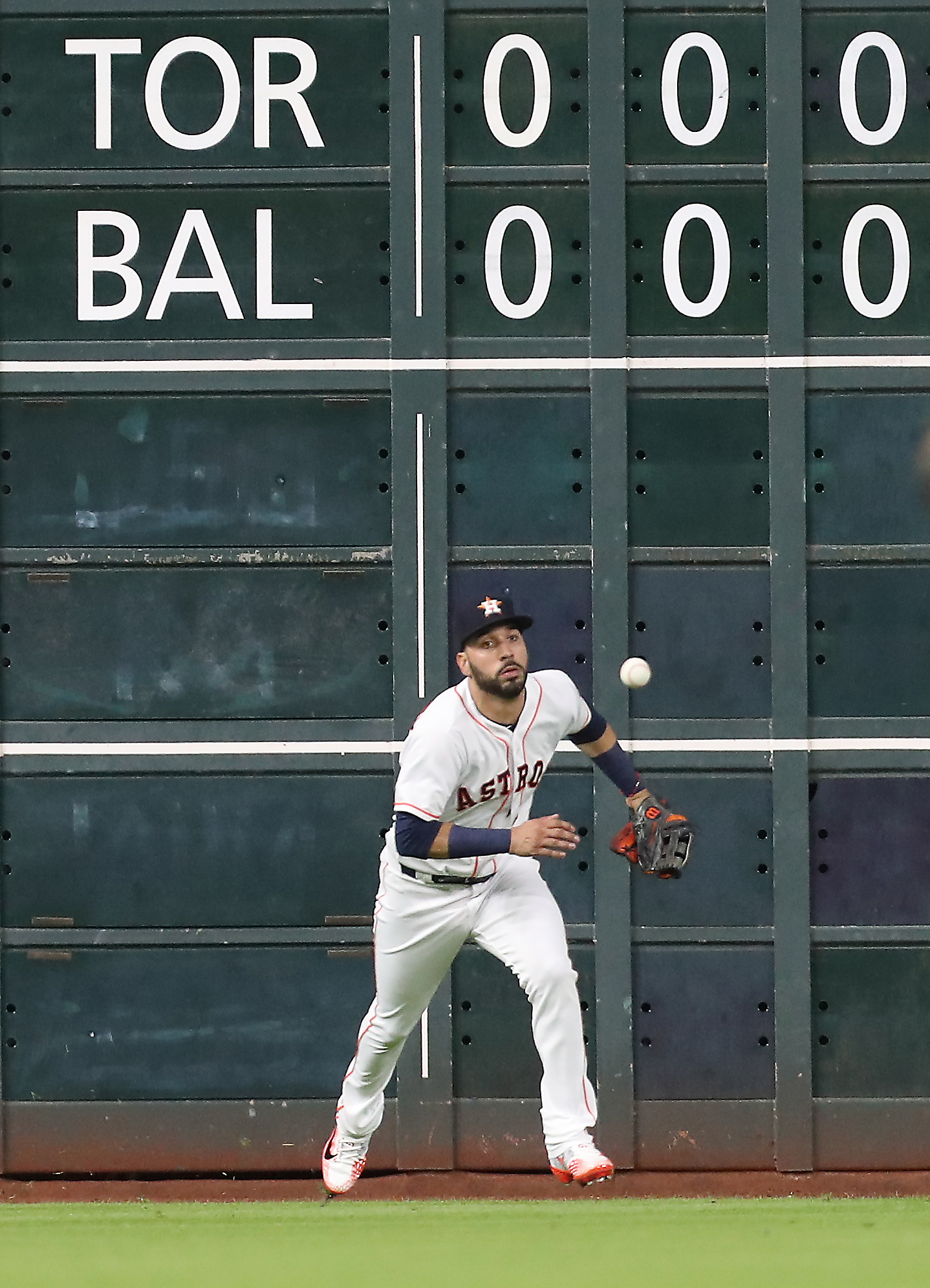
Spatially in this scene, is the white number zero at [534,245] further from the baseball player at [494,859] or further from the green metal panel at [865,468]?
the baseball player at [494,859]

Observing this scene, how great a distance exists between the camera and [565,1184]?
8.16 metres

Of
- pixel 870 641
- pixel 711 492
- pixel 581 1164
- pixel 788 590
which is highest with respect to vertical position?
pixel 711 492

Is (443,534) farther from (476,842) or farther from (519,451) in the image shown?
(476,842)

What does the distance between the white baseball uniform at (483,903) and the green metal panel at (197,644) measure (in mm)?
1159

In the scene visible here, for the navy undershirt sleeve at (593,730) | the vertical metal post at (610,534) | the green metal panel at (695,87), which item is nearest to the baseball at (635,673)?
the navy undershirt sleeve at (593,730)

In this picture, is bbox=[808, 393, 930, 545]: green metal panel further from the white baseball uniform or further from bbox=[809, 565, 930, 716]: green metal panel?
the white baseball uniform

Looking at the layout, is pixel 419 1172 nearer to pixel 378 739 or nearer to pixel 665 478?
pixel 378 739

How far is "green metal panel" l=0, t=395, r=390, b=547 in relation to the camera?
802 centimetres

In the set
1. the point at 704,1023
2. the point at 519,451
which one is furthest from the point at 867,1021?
the point at 519,451

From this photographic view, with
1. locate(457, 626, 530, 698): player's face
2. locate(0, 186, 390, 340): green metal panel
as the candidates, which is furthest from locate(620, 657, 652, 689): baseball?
locate(0, 186, 390, 340): green metal panel

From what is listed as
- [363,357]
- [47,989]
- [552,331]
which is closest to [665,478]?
[552,331]

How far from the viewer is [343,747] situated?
800 cm

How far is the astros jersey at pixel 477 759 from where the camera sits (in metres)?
6.59

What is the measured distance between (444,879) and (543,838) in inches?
34.6
